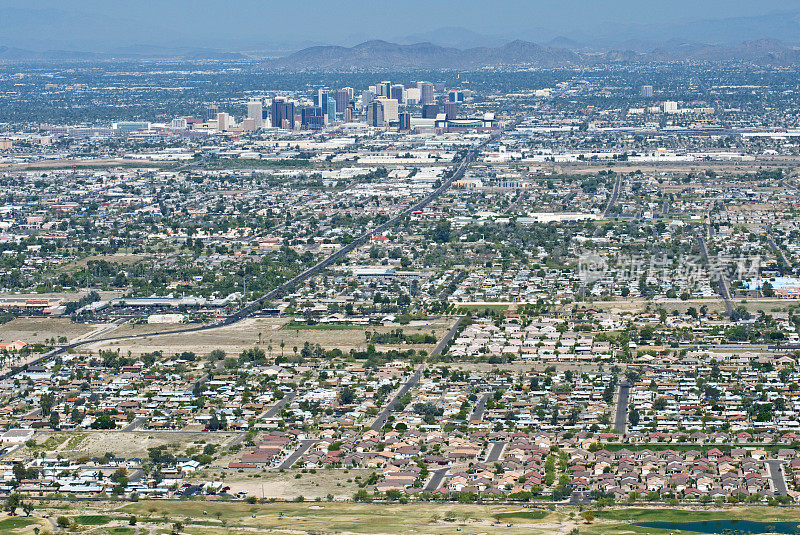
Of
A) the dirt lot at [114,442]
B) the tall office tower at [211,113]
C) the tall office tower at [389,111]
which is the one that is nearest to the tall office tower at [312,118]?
the tall office tower at [389,111]

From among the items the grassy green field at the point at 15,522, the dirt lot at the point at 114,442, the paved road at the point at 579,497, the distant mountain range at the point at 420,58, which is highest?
the paved road at the point at 579,497

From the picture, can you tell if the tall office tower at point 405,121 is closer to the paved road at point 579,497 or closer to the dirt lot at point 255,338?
the dirt lot at point 255,338

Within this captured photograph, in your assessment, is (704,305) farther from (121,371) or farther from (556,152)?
(556,152)

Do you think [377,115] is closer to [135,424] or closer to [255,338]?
[255,338]

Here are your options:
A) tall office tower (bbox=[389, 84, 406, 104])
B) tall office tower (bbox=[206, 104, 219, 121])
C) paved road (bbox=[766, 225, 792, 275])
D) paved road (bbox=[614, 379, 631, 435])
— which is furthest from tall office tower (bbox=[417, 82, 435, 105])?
paved road (bbox=[614, 379, 631, 435])

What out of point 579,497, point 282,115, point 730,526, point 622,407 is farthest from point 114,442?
point 282,115
